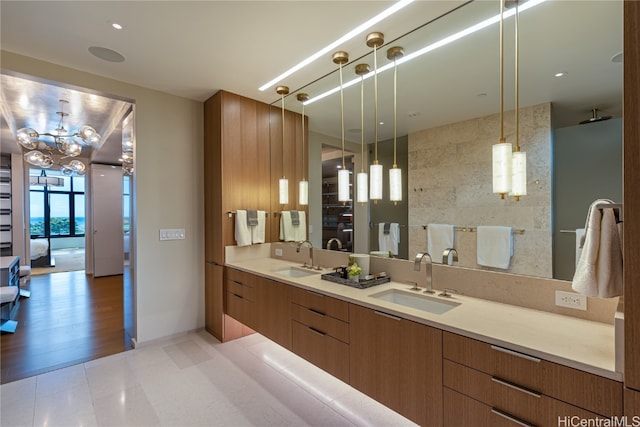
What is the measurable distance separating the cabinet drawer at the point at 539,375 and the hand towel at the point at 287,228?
229 cm

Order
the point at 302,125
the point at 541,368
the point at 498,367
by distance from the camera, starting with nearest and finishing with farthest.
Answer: the point at 541,368 → the point at 498,367 → the point at 302,125

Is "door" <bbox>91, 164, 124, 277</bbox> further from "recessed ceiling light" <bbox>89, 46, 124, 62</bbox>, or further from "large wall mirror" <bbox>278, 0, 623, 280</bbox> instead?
"large wall mirror" <bbox>278, 0, 623, 280</bbox>

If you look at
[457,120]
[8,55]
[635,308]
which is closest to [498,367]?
[635,308]

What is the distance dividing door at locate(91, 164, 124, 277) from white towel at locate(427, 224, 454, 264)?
719 centimetres

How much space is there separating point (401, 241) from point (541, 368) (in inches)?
52.4

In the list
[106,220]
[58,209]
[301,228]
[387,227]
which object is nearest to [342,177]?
[387,227]

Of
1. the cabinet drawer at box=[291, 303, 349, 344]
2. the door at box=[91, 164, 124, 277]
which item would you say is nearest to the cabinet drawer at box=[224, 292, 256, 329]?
the cabinet drawer at box=[291, 303, 349, 344]

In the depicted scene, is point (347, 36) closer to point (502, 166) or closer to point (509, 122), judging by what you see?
point (509, 122)

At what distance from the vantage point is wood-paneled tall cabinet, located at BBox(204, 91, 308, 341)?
320 cm

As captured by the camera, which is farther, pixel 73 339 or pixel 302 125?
pixel 302 125

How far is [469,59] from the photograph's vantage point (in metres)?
2.05

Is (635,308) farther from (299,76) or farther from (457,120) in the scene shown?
(299,76)

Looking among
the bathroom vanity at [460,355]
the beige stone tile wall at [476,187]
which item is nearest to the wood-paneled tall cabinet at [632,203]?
the bathroom vanity at [460,355]

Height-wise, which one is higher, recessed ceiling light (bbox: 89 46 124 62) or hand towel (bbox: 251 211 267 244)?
recessed ceiling light (bbox: 89 46 124 62)
